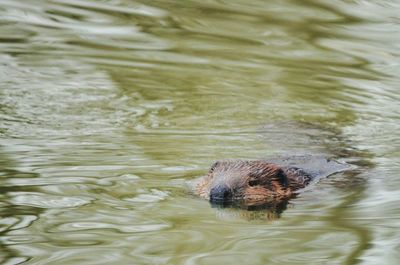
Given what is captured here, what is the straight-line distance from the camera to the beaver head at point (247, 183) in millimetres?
5727

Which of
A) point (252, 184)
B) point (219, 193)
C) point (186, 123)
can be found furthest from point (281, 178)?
point (186, 123)

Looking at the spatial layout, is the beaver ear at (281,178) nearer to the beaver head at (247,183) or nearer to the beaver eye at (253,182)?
the beaver head at (247,183)

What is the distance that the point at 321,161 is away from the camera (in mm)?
6699

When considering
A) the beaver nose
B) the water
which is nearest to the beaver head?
the beaver nose

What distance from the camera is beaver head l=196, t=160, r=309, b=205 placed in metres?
5.73

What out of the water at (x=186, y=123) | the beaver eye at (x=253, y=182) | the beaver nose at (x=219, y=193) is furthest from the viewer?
the beaver eye at (x=253, y=182)

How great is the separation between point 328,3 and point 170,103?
3560mm

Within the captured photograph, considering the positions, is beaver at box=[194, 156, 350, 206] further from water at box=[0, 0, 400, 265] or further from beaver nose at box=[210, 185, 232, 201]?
water at box=[0, 0, 400, 265]

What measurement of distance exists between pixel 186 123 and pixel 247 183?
2.24 meters

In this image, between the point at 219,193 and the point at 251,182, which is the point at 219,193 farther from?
the point at 251,182

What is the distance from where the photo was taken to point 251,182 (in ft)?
19.4

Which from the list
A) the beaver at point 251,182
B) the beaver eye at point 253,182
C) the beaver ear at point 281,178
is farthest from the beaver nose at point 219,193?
the beaver ear at point 281,178

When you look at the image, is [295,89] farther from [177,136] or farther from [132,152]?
[132,152]

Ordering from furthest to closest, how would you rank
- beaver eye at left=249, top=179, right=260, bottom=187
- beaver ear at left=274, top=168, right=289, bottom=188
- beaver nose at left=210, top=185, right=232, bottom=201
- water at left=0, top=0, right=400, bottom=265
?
1. beaver ear at left=274, top=168, right=289, bottom=188
2. beaver eye at left=249, top=179, right=260, bottom=187
3. beaver nose at left=210, top=185, right=232, bottom=201
4. water at left=0, top=0, right=400, bottom=265
